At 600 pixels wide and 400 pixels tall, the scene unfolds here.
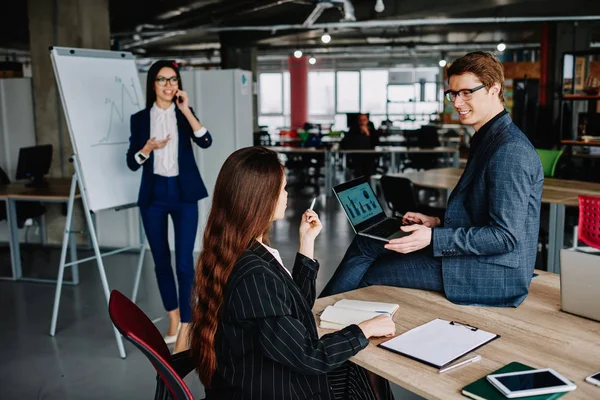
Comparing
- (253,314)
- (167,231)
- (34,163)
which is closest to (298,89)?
(34,163)

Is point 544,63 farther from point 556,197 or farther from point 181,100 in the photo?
point 181,100

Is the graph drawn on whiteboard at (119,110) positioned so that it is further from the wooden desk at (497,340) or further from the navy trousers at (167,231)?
the wooden desk at (497,340)

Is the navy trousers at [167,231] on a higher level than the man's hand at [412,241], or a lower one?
lower

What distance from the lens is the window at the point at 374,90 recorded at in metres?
21.2

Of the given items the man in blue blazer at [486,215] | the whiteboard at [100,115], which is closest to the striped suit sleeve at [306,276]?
the man in blue blazer at [486,215]

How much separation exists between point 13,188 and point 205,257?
423cm

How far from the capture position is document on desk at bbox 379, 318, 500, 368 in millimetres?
1506

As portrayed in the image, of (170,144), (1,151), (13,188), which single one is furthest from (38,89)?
(170,144)

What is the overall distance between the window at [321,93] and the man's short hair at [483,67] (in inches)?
765

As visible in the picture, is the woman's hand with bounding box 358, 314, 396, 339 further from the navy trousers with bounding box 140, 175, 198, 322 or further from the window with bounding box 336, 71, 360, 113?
the window with bounding box 336, 71, 360, 113

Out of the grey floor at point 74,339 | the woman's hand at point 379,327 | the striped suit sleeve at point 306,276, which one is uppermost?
the striped suit sleeve at point 306,276

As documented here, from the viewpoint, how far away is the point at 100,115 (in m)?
3.93

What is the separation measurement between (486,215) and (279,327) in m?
0.88

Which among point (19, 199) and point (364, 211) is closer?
point (364, 211)
